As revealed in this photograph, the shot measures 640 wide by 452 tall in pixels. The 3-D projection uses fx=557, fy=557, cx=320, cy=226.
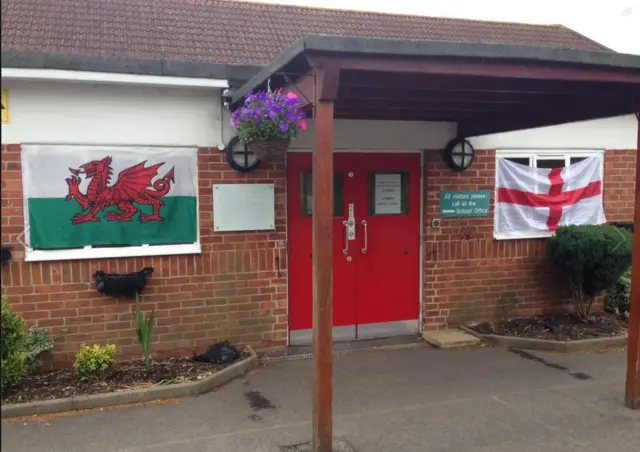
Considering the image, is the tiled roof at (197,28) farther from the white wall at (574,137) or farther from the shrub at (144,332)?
the shrub at (144,332)

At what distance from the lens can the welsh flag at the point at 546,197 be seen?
6855mm

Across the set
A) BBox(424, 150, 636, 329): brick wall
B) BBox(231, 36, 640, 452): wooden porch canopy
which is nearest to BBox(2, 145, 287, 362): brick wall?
BBox(231, 36, 640, 452): wooden porch canopy

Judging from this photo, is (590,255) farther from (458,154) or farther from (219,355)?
(219,355)

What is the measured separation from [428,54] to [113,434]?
11.4ft

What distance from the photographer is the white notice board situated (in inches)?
223

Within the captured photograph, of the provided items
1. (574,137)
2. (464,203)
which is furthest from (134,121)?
(574,137)

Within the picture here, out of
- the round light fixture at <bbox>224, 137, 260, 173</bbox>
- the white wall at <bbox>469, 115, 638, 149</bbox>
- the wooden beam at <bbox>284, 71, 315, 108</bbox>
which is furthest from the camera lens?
the white wall at <bbox>469, 115, 638, 149</bbox>

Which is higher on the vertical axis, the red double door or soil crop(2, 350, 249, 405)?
the red double door

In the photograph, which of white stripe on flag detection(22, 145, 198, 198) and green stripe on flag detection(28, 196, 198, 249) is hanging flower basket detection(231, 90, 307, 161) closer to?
white stripe on flag detection(22, 145, 198, 198)

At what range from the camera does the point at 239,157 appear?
18.6ft

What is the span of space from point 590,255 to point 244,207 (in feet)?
13.0

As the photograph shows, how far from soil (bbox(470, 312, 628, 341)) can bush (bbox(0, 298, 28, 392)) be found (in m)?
4.81

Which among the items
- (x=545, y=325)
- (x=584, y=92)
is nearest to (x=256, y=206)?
(x=584, y=92)

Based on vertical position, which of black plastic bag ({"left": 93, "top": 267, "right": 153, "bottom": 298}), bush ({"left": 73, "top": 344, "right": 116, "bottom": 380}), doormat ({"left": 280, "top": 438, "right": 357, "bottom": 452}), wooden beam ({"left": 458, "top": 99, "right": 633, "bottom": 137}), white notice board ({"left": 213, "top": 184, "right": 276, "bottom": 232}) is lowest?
doormat ({"left": 280, "top": 438, "right": 357, "bottom": 452})
